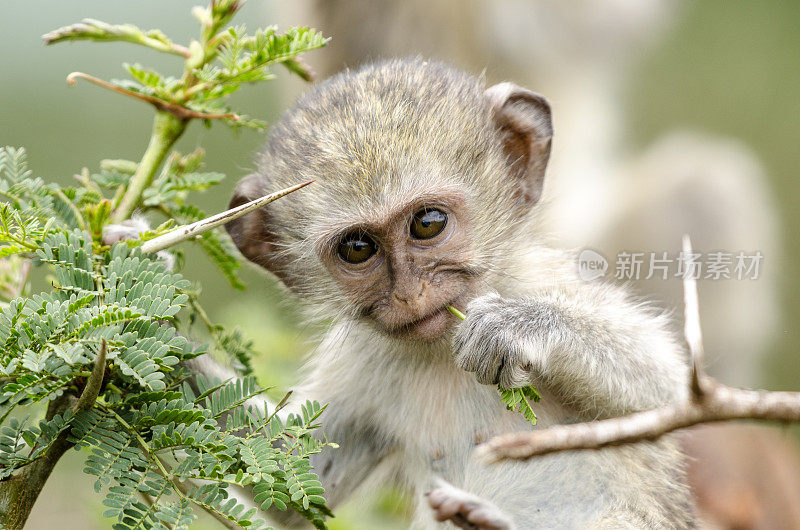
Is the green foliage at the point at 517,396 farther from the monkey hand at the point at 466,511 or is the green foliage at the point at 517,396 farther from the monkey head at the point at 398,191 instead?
the monkey head at the point at 398,191

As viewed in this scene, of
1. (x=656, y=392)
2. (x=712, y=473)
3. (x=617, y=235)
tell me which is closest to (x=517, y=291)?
(x=656, y=392)

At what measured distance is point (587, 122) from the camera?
8.42 meters

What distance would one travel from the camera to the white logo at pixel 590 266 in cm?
317

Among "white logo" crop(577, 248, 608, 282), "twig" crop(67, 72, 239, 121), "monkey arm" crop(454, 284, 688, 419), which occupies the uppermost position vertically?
"white logo" crop(577, 248, 608, 282)

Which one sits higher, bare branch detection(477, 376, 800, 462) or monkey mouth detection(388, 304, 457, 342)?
monkey mouth detection(388, 304, 457, 342)

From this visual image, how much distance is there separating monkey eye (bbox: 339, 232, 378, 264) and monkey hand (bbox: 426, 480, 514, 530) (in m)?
0.88

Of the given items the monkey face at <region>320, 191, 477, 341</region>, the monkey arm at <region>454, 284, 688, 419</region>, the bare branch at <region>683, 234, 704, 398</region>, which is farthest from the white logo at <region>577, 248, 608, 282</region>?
the bare branch at <region>683, 234, 704, 398</region>

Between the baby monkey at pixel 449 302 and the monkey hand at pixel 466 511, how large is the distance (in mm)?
269

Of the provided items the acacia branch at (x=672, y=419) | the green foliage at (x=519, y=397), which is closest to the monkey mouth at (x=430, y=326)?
the green foliage at (x=519, y=397)

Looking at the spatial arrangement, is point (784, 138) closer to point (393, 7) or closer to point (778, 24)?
point (778, 24)

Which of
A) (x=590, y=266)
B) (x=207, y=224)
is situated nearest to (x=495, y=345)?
(x=207, y=224)

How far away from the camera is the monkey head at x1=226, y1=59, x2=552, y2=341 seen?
102 inches

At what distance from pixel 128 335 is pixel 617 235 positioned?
19.2 ft

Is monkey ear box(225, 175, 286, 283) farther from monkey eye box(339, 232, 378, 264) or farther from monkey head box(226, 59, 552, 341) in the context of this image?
monkey eye box(339, 232, 378, 264)
